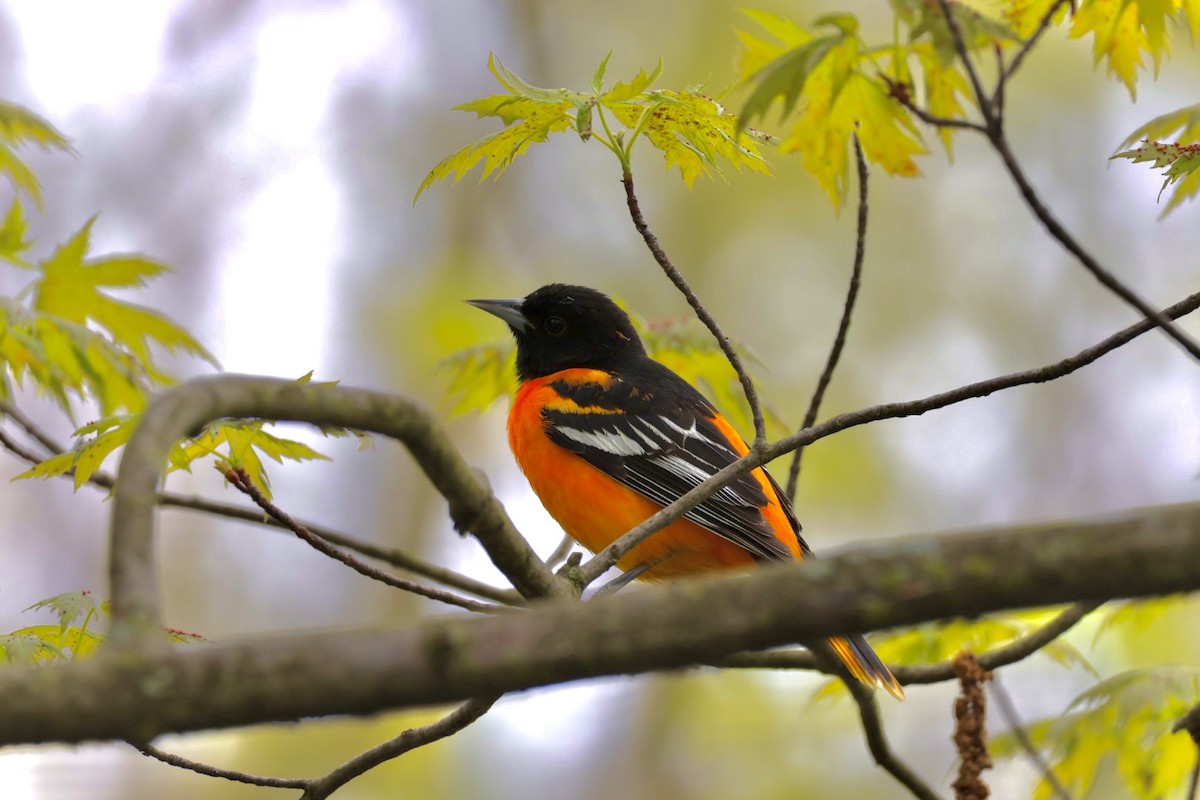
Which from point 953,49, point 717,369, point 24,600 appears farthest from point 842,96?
point 24,600

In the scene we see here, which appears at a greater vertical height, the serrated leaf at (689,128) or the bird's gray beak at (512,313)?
the bird's gray beak at (512,313)

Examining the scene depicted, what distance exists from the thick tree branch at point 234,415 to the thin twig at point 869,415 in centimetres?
62

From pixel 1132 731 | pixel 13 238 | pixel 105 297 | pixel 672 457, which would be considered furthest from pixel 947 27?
pixel 105 297

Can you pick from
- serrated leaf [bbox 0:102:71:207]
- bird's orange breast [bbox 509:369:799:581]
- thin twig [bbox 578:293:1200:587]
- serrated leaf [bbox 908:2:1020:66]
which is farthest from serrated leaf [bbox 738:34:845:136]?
serrated leaf [bbox 0:102:71:207]

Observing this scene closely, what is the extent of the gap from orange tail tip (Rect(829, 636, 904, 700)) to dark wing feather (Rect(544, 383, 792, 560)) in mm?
463

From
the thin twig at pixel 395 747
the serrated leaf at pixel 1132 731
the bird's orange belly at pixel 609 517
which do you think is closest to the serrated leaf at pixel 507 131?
the thin twig at pixel 395 747

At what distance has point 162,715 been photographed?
124 cm

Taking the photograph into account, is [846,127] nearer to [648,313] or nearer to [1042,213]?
[1042,213]

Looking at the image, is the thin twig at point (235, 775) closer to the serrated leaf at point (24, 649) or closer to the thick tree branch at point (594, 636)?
the serrated leaf at point (24, 649)

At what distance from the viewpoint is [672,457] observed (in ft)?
14.8

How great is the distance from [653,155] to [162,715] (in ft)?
40.7

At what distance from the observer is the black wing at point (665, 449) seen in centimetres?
418

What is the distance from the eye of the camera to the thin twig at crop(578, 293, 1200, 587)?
2439 mm

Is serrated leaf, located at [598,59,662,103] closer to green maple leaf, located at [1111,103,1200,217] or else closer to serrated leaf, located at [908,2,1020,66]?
serrated leaf, located at [908,2,1020,66]
